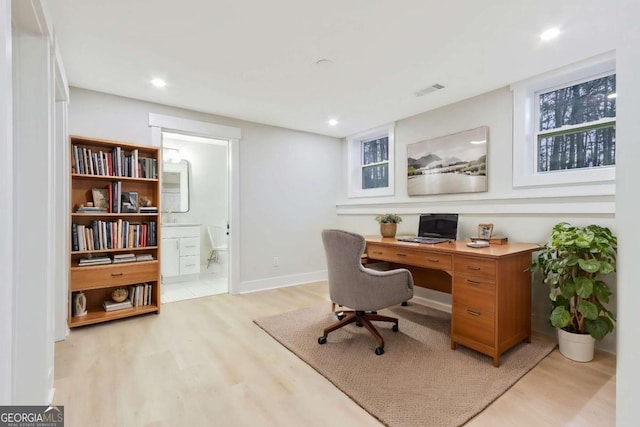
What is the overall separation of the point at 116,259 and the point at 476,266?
10.6 feet

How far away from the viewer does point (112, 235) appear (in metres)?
2.91

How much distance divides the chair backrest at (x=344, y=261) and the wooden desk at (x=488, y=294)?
625mm

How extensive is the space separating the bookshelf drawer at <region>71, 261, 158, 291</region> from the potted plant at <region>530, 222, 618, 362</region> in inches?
136

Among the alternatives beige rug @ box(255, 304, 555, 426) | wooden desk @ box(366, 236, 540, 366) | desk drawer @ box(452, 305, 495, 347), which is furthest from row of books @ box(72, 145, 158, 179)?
desk drawer @ box(452, 305, 495, 347)

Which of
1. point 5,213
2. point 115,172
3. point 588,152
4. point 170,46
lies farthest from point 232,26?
point 588,152

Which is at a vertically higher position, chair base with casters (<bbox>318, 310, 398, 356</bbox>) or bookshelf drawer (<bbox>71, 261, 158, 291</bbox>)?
bookshelf drawer (<bbox>71, 261, 158, 291</bbox>)

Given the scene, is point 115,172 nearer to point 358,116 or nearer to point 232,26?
point 232,26

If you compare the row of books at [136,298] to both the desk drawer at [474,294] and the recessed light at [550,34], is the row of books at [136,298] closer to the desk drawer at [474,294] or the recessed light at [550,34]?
the desk drawer at [474,294]

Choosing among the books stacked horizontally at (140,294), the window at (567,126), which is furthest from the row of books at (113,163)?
the window at (567,126)

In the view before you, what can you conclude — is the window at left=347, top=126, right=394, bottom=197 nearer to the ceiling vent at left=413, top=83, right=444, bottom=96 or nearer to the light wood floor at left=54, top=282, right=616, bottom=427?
the ceiling vent at left=413, top=83, right=444, bottom=96

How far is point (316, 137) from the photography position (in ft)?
15.1

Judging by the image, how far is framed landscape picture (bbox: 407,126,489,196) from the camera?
2977 millimetres

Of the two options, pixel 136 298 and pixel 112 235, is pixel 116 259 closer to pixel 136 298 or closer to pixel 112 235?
pixel 112 235

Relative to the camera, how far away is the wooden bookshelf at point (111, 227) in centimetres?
273
